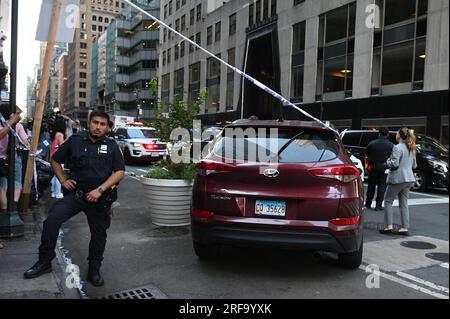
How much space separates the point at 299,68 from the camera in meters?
34.1

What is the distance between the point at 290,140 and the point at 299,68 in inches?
1190

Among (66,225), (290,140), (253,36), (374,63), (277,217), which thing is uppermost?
(253,36)

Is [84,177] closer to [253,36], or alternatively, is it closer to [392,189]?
[392,189]

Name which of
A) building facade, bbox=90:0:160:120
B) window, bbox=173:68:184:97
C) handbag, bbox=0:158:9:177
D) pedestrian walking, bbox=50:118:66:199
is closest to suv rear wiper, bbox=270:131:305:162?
handbag, bbox=0:158:9:177

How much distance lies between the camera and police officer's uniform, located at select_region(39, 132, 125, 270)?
4520 millimetres

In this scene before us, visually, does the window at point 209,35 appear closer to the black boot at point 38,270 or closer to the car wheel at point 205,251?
the car wheel at point 205,251

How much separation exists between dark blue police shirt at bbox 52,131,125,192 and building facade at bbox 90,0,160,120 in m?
65.3

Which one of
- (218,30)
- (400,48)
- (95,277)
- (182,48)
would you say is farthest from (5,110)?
(182,48)

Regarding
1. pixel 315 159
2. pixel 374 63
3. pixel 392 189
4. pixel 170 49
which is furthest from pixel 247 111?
pixel 315 159

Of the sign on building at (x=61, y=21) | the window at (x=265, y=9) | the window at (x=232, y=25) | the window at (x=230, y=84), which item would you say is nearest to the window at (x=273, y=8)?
the window at (x=265, y=9)

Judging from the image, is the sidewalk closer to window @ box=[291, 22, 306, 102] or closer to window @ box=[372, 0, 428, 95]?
window @ box=[372, 0, 428, 95]

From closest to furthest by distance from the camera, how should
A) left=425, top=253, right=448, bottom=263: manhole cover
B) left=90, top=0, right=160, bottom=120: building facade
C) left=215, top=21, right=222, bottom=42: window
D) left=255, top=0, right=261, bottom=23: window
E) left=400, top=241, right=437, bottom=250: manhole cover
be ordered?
left=425, top=253, right=448, bottom=263: manhole cover, left=400, top=241, right=437, bottom=250: manhole cover, left=255, top=0, right=261, bottom=23: window, left=215, top=21, right=222, bottom=42: window, left=90, top=0, right=160, bottom=120: building facade

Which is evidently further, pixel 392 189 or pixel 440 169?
pixel 440 169

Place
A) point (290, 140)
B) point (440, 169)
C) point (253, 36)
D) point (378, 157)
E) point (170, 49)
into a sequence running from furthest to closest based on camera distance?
point (170, 49), point (253, 36), point (440, 169), point (378, 157), point (290, 140)
